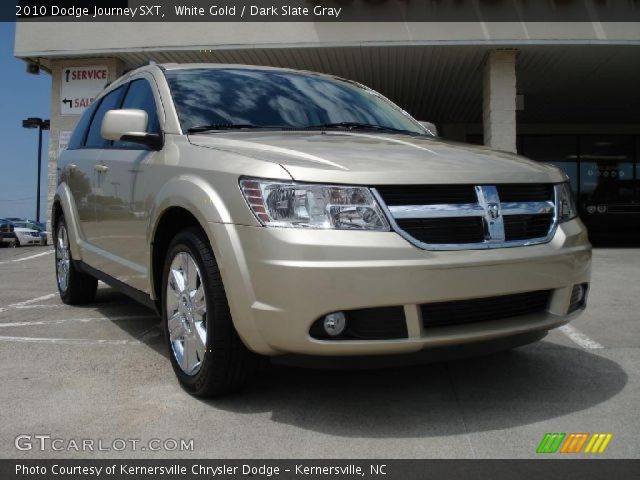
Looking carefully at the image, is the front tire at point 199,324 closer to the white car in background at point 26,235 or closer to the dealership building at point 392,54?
the dealership building at point 392,54

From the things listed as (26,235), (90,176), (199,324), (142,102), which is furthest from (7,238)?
(199,324)

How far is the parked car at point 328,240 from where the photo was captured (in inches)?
95.3

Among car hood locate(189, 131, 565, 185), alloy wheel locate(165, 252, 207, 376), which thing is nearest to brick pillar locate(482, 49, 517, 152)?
car hood locate(189, 131, 565, 185)

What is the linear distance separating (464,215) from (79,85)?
12.4m

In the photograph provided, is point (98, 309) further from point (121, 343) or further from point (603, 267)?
point (603, 267)

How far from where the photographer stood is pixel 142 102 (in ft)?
12.9

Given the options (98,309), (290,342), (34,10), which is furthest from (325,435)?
(34,10)

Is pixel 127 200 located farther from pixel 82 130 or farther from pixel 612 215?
pixel 612 215

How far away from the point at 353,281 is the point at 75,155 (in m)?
3.46

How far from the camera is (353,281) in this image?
2375mm

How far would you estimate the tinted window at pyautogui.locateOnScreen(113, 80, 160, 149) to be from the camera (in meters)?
3.61

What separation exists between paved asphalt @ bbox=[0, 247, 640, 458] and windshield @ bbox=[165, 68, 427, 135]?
4.51ft
